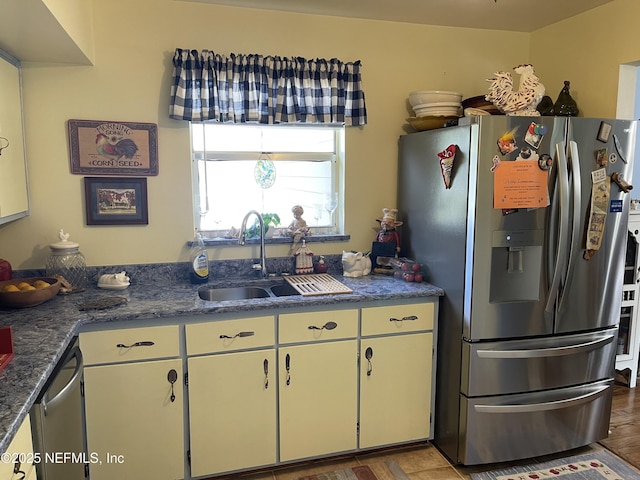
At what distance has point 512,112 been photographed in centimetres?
235

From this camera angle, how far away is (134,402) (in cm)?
209

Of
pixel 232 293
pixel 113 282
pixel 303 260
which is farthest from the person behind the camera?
pixel 303 260

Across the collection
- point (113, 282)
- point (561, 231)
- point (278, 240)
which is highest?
point (561, 231)

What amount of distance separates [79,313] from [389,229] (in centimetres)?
170

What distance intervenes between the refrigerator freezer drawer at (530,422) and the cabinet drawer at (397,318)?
16.5 inches

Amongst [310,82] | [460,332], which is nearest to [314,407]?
[460,332]

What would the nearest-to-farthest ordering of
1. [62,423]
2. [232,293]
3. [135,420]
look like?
[62,423]
[135,420]
[232,293]

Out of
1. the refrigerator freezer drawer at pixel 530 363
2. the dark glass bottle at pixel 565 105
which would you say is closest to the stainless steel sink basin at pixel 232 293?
the refrigerator freezer drawer at pixel 530 363

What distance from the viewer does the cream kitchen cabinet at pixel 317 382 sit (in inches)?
89.7

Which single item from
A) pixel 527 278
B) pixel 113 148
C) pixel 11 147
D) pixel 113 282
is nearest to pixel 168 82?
pixel 113 148

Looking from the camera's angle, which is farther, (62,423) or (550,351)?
(550,351)

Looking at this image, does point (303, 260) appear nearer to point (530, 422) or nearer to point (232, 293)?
point (232, 293)

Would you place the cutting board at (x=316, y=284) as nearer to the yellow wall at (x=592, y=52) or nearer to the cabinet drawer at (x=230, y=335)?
the cabinet drawer at (x=230, y=335)

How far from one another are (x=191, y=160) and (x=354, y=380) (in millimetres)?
1475
